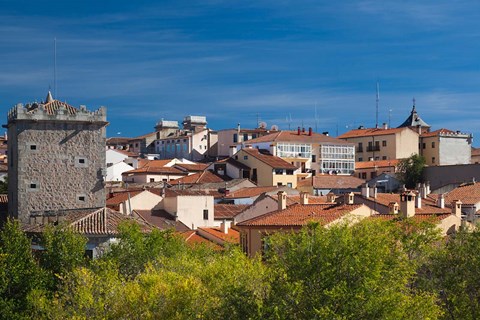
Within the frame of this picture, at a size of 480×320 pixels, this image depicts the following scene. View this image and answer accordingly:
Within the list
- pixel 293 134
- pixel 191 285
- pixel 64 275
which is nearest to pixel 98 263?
pixel 64 275

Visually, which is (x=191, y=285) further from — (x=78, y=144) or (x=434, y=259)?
(x=78, y=144)

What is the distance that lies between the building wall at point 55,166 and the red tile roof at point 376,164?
236ft

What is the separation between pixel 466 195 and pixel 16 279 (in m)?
49.2

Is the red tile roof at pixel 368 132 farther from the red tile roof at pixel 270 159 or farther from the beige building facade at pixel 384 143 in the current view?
the red tile roof at pixel 270 159

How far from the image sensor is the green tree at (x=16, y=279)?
1602 inches

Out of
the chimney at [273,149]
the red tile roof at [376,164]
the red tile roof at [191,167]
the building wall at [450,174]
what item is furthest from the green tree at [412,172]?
the red tile roof at [191,167]

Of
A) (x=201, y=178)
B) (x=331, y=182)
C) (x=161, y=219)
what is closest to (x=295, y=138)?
(x=331, y=182)

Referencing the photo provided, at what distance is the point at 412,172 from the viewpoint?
116m

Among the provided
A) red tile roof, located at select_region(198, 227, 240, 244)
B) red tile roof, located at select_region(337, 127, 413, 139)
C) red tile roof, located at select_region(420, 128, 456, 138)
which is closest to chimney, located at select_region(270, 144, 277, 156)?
red tile roof, located at select_region(337, 127, 413, 139)

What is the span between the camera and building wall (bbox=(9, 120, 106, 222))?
57500 mm

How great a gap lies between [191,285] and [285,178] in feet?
266

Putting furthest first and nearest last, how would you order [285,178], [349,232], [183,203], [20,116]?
[285,178], [183,203], [20,116], [349,232]

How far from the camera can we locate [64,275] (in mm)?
43344

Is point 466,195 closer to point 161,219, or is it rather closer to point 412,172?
point 161,219
